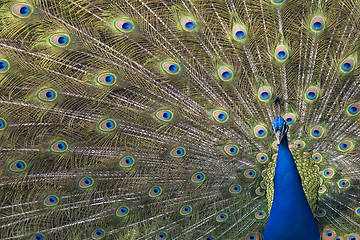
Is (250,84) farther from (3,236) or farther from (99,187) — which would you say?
(3,236)

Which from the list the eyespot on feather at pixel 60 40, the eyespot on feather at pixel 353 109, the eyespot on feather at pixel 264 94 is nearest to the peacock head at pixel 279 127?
the eyespot on feather at pixel 264 94

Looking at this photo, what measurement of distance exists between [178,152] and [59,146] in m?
0.69

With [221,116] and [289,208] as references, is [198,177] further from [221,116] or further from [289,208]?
[289,208]

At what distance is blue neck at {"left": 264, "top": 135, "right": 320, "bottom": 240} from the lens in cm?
267

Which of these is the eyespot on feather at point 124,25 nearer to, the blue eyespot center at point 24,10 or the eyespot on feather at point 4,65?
the blue eyespot center at point 24,10

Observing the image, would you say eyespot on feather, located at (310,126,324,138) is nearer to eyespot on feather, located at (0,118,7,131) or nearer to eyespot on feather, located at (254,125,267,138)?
eyespot on feather, located at (254,125,267,138)

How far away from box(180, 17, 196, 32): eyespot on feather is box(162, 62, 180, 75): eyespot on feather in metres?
0.21

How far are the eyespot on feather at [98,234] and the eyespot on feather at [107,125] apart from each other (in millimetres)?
629

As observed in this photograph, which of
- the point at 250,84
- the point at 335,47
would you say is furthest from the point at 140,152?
the point at 335,47

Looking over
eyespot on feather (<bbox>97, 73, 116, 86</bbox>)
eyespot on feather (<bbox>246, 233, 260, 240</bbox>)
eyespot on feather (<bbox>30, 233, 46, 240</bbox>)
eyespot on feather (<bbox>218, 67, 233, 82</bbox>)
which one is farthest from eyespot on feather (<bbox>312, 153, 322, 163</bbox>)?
eyespot on feather (<bbox>30, 233, 46, 240</bbox>)

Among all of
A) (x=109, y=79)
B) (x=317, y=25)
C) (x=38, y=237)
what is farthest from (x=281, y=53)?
(x=38, y=237)

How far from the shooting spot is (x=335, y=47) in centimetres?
288

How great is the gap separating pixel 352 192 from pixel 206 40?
1227 mm

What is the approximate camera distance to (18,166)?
296 centimetres
